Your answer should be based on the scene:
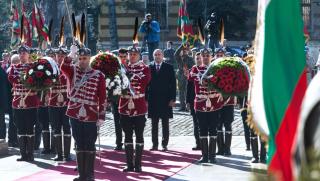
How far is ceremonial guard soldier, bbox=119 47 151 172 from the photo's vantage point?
38.2 ft

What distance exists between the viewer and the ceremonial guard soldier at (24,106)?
13.0m

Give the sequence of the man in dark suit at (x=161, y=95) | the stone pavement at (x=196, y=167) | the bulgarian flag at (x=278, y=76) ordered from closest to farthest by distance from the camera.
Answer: the bulgarian flag at (x=278, y=76)
the stone pavement at (x=196, y=167)
the man in dark suit at (x=161, y=95)

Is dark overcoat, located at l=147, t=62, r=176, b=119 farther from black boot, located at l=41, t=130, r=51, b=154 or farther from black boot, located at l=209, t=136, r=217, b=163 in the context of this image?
black boot, located at l=209, t=136, r=217, b=163

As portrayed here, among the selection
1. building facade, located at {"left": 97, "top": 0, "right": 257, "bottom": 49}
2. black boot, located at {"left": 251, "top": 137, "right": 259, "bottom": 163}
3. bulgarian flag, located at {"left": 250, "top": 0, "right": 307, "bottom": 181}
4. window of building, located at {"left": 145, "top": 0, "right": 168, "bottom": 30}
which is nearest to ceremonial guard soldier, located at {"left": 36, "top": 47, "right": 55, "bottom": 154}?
black boot, located at {"left": 251, "top": 137, "right": 259, "bottom": 163}

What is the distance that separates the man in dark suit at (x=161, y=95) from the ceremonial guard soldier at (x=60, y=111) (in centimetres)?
189

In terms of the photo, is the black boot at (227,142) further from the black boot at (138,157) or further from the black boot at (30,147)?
the black boot at (30,147)

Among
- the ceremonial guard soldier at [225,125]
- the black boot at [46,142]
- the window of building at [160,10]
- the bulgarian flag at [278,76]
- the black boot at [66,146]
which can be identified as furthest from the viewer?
the window of building at [160,10]

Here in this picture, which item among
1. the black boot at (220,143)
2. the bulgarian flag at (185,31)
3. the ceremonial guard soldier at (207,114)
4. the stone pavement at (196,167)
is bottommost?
the stone pavement at (196,167)

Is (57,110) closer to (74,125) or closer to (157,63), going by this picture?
(157,63)

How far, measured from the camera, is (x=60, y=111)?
13250 millimetres

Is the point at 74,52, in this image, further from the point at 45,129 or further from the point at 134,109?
the point at 45,129

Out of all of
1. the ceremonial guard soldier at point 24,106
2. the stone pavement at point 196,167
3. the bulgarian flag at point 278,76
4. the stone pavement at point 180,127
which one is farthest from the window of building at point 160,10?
the bulgarian flag at point 278,76

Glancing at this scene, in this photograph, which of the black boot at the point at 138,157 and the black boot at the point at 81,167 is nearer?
the black boot at the point at 81,167

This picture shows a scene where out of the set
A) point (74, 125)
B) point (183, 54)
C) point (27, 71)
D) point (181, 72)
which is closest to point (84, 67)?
point (74, 125)
